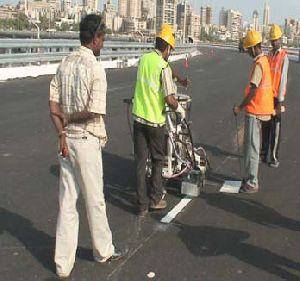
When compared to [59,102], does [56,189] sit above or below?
below

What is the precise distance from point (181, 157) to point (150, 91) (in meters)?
1.32

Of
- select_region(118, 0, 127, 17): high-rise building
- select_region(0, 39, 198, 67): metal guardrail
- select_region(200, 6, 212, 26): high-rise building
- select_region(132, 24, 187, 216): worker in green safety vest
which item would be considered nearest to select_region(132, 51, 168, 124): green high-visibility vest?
select_region(132, 24, 187, 216): worker in green safety vest

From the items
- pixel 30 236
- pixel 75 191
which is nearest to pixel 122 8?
pixel 30 236

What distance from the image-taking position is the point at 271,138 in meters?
8.76

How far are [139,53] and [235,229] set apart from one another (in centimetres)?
2711

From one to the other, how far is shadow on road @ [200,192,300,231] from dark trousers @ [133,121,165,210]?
0.82 metres

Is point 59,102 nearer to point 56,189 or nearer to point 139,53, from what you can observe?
point 56,189

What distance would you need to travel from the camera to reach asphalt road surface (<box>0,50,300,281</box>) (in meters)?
4.71

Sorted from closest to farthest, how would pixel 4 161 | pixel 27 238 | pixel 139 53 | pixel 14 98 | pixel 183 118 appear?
pixel 27 238
pixel 183 118
pixel 4 161
pixel 14 98
pixel 139 53

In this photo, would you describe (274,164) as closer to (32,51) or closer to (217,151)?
(217,151)

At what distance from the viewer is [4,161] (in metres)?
8.16

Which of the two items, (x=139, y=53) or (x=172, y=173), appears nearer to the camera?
(x=172, y=173)

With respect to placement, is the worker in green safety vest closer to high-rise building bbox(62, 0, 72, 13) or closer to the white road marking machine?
the white road marking machine

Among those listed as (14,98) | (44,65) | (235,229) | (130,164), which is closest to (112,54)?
(44,65)
